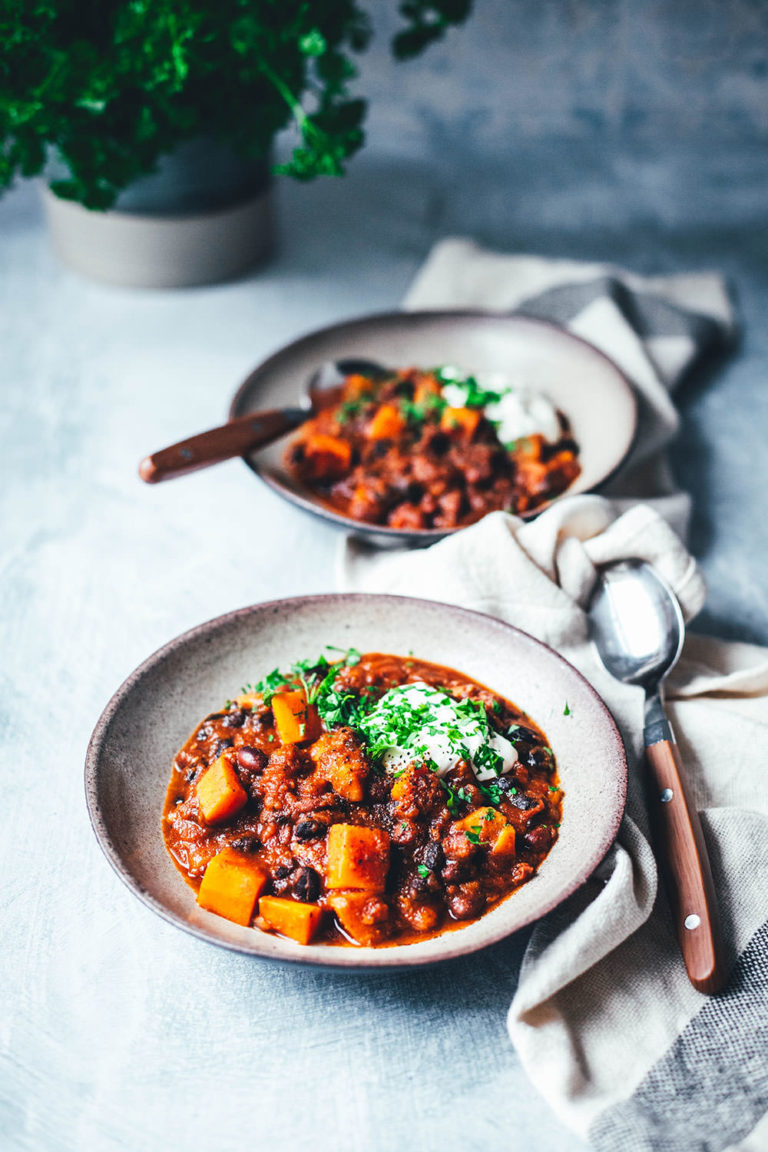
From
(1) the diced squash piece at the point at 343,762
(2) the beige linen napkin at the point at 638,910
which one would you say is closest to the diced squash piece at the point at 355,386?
(2) the beige linen napkin at the point at 638,910

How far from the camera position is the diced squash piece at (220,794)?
274 cm

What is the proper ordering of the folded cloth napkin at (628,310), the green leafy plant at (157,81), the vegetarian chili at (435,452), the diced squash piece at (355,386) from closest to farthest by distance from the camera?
the vegetarian chili at (435,452), the green leafy plant at (157,81), the folded cloth napkin at (628,310), the diced squash piece at (355,386)

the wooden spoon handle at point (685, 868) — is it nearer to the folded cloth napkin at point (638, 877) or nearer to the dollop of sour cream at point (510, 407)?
the folded cloth napkin at point (638, 877)

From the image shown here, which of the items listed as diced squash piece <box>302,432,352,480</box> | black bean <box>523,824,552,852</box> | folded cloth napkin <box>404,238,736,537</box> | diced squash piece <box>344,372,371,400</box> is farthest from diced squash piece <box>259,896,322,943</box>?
diced squash piece <box>344,372,371,400</box>

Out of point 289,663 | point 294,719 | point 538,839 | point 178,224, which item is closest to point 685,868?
point 538,839

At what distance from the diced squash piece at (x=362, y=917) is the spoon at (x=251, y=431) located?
1.66 meters

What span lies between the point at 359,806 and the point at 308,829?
0.16 metres

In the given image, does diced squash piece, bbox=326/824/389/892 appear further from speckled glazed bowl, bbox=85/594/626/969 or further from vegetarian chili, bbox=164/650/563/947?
speckled glazed bowl, bbox=85/594/626/969

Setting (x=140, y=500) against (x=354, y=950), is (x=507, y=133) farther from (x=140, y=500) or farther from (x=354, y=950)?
(x=354, y=950)

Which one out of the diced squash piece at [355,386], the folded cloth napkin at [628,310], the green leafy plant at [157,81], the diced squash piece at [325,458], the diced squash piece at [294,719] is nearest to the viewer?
the diced squash piece at [294,719]

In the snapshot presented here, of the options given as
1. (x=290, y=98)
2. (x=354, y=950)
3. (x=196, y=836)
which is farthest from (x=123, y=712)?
(x=290, y=98)

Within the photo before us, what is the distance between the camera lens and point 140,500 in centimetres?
436

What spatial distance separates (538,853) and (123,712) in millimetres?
1226

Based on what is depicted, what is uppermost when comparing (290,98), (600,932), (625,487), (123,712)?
(290,98)
